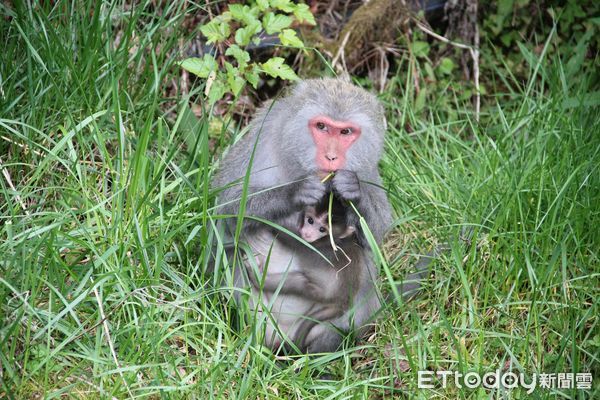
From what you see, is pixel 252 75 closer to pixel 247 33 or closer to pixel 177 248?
pixel 247 33

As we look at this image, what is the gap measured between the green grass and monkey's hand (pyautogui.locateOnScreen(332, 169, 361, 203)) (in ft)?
1.54

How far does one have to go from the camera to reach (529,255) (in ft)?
14.5

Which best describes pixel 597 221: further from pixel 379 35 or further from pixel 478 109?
pixel 379 35

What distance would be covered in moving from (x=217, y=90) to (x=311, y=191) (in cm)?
110

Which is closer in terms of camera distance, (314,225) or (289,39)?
(314,225)

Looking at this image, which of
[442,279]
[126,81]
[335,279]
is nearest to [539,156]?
[442,279]

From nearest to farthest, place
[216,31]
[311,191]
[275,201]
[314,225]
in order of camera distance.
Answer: [311,191]
[275,201]
[314,225]
[216,31]

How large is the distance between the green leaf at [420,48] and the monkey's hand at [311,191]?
2.56 m

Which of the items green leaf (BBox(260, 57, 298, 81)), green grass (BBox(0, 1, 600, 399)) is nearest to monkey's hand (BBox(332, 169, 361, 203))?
green grass (BBox(0, 1, 600, 399))

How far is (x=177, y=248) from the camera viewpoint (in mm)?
4410

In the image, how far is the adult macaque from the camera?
4227 mm

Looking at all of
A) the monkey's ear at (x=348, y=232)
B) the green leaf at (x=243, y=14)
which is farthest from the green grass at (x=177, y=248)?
the monkey's ear at (x=348, y=232)

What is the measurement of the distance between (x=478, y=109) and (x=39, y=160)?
10.8 feet

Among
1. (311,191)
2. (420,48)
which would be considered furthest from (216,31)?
(420,48)
